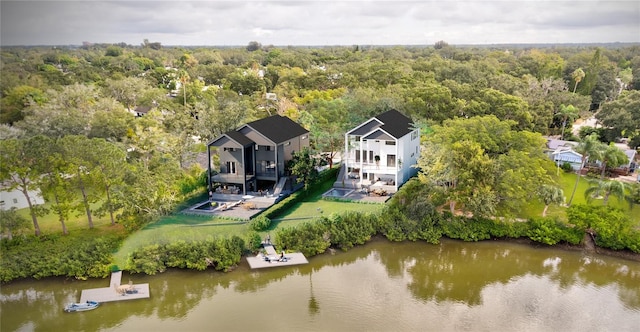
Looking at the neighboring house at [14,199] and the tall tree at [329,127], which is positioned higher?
the tall tree at [329,127]

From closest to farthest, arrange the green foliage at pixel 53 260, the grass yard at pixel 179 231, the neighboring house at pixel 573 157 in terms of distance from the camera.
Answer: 1. the green foliage at pixel 53 260
2. the grass yard at pixel 179 231
3. the neighboring house at pixel 573 157

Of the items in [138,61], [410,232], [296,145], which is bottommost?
[410,232]

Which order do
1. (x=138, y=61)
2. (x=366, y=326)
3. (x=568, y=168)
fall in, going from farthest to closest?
1. (x=138, y=61)
2. (x=568, y=168)
3. (x=366, y=326)

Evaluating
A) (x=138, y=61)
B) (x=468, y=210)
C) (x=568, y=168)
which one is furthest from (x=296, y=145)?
(x=138, y=61)

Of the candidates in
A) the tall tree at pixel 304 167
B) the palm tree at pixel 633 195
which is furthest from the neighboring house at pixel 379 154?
the palm tree at pixel 633 195

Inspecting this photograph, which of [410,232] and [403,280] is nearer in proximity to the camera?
[403,280]

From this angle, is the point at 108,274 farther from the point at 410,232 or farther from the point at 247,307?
the point at 410,232

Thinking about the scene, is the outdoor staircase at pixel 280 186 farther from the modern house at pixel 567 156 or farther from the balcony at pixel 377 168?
the modern house at pixel 567 156

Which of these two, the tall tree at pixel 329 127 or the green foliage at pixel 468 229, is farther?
the tall tree at pixel 329 127
